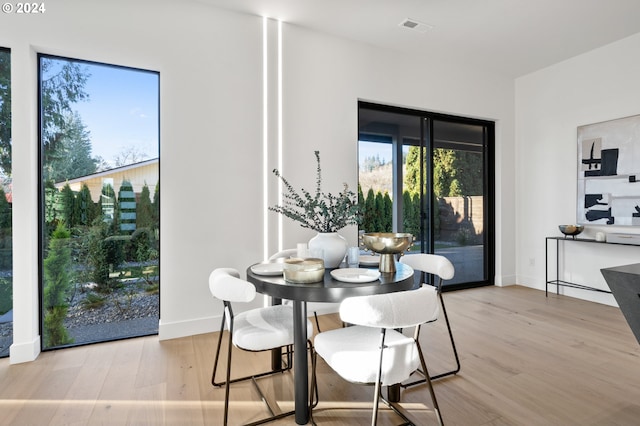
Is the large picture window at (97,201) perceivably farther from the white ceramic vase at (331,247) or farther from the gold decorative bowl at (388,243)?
the gold decorative bowl at (388,243)

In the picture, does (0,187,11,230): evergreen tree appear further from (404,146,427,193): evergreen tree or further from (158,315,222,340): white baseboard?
(404,146,427,193): evergreen tree

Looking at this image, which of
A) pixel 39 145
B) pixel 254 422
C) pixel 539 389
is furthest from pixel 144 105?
pixel 539 389

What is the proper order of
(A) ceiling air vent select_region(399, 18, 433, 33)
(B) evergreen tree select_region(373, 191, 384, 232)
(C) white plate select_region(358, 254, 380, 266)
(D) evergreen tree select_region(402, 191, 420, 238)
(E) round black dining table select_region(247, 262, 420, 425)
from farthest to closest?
(D) evergreen tree select_region(402, 191, 420, 238)
(B) evergreen tree select_region(373, 191, 384, 232)
(A) ceiling air vent select_region(399, 18, 433, 33)
(C) white plate select_region(358, 254, 380, 266)
(E) round black dining table select_region(247, 262, 420, 425)

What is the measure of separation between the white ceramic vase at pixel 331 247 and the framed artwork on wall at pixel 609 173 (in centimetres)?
359

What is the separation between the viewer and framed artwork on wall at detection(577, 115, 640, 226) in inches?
148

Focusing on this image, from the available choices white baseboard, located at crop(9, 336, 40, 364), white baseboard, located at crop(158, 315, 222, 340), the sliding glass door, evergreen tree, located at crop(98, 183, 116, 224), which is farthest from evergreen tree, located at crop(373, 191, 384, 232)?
white baseboard, located at crop(9, 336, 40, 364)

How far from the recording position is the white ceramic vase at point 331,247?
212cm

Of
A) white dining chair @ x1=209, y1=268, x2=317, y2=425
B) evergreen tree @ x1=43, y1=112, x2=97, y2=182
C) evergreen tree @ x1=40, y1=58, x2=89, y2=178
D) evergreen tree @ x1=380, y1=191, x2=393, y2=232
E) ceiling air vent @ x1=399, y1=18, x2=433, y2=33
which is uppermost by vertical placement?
ceiling air vent @ x1=399, y1=18, x2=433, y2=33

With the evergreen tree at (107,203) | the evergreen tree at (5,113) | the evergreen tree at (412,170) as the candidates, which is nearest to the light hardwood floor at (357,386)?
the evergreen tree at (107,203)

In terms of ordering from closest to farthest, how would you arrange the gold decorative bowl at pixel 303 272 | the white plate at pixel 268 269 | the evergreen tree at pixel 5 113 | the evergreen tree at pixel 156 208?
1. the gold decorative bowl at pixel 303 272
2. the white plate at pixel 268 269
3. the evergreen tree at pixel 5 113
4. the evergreen tree at pixel 156 208

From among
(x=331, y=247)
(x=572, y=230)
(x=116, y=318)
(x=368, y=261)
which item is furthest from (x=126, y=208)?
(x=572, y=230)

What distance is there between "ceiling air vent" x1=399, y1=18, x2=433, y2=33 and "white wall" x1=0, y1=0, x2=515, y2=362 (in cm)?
53

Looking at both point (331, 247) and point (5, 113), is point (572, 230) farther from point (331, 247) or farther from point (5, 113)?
point (5, 113)

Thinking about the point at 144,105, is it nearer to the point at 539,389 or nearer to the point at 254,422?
the point at 254,422
